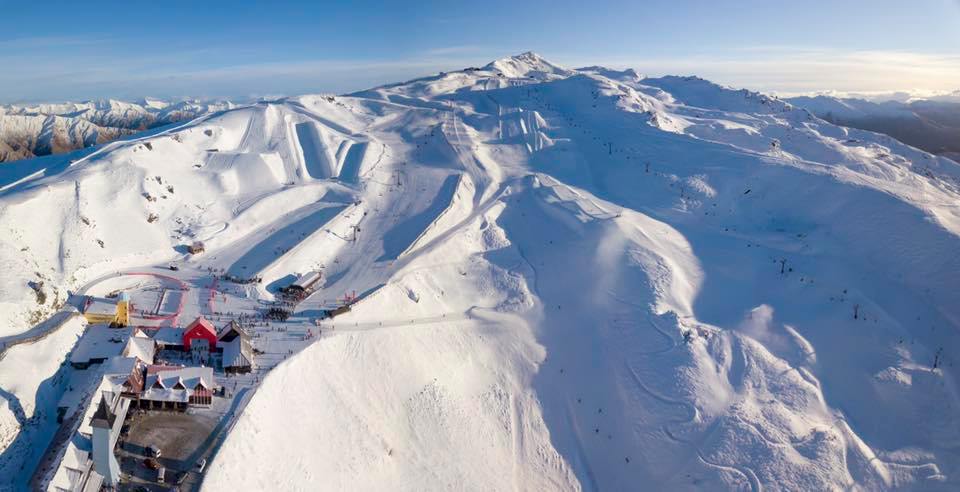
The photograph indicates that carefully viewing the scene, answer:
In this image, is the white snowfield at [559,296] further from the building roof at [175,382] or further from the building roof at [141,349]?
the building roof at [141,349]

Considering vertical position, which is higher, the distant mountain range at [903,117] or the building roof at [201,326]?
the distant mountain range at [903,117]

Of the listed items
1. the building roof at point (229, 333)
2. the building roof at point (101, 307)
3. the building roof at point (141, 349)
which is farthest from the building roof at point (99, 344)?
the building roof at point (229, 333)

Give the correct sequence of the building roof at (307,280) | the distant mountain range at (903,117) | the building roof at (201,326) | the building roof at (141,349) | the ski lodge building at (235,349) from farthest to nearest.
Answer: the distant mountain range at (903,117)
the building roof at (307,280)
the building roof at (201,326)
the ski lodge building at (235,349)
the building roof at (141,349)

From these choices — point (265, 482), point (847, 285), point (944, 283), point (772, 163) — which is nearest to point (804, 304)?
point (847, 285)

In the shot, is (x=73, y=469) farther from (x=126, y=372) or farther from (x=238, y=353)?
(x=238, y=353)

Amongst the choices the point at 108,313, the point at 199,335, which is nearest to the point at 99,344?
the point at 108,313

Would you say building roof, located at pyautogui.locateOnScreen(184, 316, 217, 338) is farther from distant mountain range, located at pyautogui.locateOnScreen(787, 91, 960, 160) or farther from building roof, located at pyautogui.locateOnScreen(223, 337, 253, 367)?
distant mountain range, located at pyautogui.locateOnScreen(787, 91, 960, 160)

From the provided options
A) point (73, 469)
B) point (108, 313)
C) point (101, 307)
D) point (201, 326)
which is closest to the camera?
point (73, 469)
